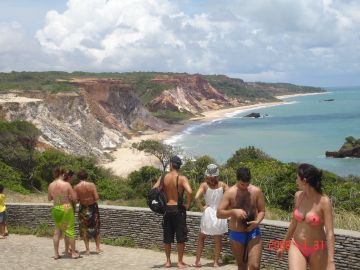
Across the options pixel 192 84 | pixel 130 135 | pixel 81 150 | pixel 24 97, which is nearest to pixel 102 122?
pixel 130 135

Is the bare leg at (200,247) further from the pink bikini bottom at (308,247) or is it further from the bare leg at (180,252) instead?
the pink bikini bottom at (308,247)

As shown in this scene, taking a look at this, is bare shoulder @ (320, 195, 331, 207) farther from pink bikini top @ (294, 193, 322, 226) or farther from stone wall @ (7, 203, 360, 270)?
stone wall @ (7, 203, 360, 270)

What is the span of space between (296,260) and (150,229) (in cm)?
417

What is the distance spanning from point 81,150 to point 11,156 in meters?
17.7

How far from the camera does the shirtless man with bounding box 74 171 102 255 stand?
7.94 m

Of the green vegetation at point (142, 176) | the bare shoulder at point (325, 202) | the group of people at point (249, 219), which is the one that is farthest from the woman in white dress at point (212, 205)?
the bare shoulder at point (325, 202)

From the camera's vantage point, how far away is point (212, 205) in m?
6.74

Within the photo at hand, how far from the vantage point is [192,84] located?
449 feet

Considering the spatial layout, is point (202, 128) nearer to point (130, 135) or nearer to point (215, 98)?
point (130, 135)

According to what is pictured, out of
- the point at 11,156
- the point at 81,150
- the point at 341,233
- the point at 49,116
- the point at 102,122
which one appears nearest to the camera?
the point at 341,233

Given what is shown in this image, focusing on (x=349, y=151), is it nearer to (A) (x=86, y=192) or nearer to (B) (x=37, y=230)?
(B) (x=37, y=230)

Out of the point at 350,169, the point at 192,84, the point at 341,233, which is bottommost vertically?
the point at 350,169

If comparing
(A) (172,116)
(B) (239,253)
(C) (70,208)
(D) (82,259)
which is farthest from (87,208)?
(A) (172,116)

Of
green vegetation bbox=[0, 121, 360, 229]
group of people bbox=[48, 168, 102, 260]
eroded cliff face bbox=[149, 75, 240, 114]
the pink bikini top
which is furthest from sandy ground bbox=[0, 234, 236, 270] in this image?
eroded cliff face bbox=[149, 75, 240, 114]
